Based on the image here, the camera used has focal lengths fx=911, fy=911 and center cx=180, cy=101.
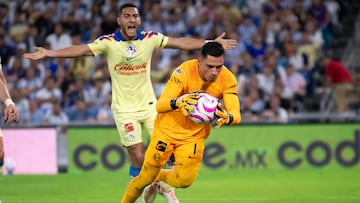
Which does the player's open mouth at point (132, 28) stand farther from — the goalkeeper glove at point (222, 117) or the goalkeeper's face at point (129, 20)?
the goalkeeper glove at point (222, 117)

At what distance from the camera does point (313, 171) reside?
747 inches

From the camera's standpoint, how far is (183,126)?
34.9 ft

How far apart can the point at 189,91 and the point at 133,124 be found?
6.18ft

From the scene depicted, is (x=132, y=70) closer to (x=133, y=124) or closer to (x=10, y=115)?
(x=133, y=124)

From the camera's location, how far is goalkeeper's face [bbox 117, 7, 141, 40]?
12.1 meters

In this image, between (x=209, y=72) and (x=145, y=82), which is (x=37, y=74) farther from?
(x=209, y=72)

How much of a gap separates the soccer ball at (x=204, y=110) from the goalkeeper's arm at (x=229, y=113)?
0.07m

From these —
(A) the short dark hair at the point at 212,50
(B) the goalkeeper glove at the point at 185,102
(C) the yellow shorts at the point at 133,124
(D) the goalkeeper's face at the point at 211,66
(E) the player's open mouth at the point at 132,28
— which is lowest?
(C) the yellow shorts at the point at 133,124

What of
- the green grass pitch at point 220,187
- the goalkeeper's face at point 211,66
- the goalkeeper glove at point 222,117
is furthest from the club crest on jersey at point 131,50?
the goalkeeper glove at point 222,117

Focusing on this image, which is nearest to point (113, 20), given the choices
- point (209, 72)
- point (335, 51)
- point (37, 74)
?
point (37, 74)

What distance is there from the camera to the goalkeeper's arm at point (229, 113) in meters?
9.94

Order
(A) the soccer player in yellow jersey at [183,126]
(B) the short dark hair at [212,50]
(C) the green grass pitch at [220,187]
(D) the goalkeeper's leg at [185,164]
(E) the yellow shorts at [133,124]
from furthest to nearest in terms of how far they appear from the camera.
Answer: (C) the green grass pitch at [220,187], (E) the yellow shorts at [133,124], (D) the goalkeeper's leg at [185,164], (A) the soccer player in yellow jersey at [183,126], (B) the short dark hair at [212,50]

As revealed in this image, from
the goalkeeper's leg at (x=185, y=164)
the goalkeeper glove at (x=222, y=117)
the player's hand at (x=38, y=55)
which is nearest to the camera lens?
the goalkeeper glove at (x=222, y=117)

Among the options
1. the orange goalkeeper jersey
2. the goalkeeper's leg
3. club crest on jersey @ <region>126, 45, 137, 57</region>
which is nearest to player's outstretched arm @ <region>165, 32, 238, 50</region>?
club crest on jersey @ <region>126, 45, 137, 57</region>
